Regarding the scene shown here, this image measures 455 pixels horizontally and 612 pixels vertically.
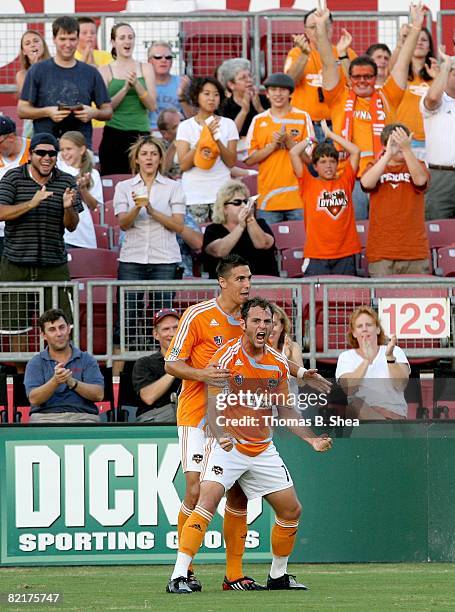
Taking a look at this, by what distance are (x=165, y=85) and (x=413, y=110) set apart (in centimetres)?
289

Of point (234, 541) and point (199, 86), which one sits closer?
point (234, 541)

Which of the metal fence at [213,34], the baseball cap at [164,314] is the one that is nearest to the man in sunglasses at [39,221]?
the baseball cap at [164,314]

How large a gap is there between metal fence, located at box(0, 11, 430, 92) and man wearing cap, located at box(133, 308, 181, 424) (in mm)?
6459

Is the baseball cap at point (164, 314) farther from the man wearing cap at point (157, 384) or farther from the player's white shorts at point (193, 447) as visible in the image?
the player's white shorts at point (193, 447)

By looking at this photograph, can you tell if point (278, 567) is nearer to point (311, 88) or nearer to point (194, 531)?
point (194, 531)

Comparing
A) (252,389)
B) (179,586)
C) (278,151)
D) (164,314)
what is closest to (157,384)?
(164,314)

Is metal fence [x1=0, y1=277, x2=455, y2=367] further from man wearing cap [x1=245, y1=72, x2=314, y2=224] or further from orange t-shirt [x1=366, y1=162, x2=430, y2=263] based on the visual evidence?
man wearing cap [x1=245, y1=72, x2=314, y2=224]

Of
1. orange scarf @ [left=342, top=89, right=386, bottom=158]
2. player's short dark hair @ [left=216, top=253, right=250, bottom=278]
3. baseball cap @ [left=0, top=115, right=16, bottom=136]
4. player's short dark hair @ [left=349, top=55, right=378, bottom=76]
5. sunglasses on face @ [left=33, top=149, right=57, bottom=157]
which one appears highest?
player's short dark hair @ [left=349, top=55, right=378, bottom=76]

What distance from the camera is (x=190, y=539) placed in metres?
9.11

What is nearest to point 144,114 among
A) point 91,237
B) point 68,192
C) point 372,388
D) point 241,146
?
point 241,146

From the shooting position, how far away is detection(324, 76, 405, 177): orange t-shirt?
1532 centimetres

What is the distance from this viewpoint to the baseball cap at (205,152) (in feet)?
48.3

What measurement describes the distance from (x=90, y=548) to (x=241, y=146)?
20.8 feet

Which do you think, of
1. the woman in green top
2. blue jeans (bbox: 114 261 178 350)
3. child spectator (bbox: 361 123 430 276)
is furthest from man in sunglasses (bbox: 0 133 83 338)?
the woman in green top
